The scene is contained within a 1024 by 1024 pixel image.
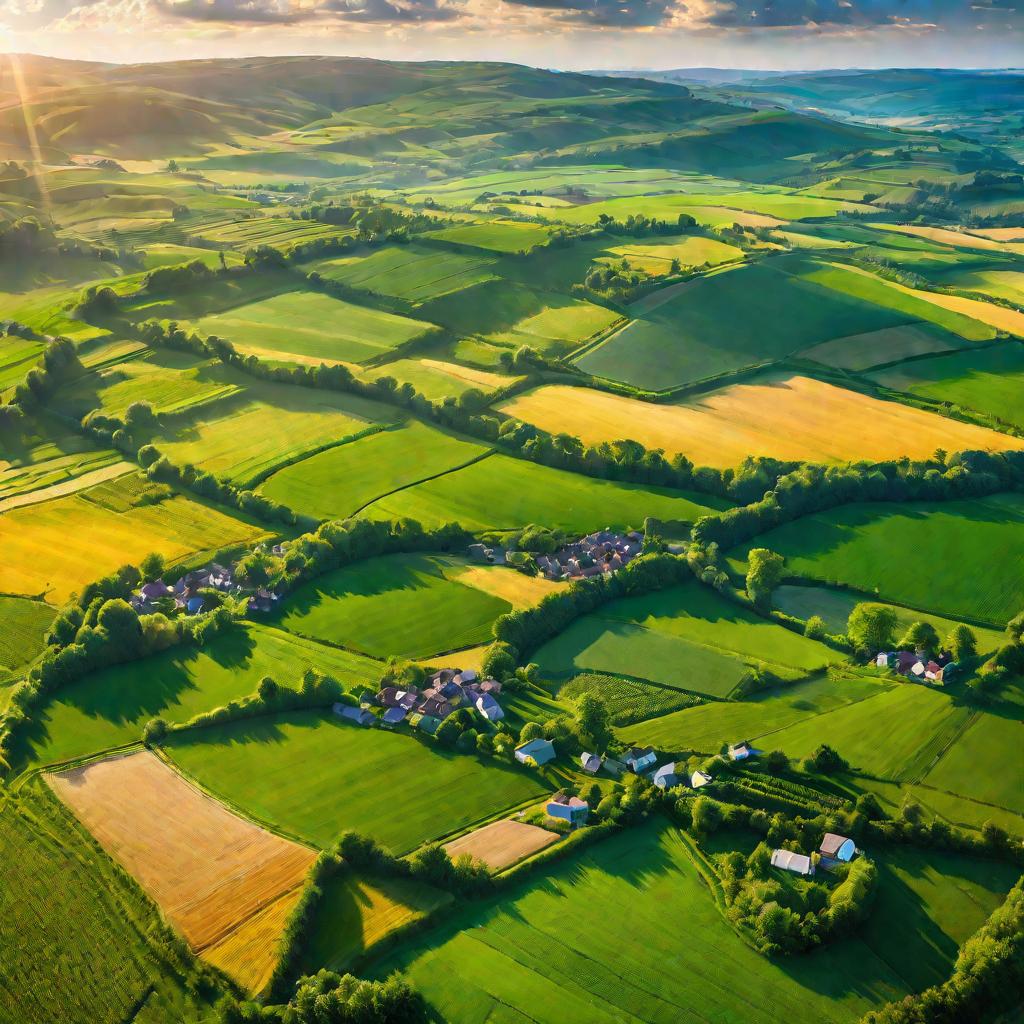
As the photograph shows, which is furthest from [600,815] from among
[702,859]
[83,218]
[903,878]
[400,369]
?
[83,218]

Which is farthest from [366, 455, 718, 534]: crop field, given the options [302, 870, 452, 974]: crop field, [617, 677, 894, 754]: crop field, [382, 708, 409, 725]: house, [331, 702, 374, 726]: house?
[302, 870, 452, 974]: crop field

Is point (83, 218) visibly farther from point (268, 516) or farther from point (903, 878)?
point (903, 878)

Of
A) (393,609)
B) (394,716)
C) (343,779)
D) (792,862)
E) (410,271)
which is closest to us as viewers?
(792,862)

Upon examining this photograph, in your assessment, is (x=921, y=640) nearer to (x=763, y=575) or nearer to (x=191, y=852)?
(x=763, y=575)

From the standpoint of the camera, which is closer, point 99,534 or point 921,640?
point 921,640

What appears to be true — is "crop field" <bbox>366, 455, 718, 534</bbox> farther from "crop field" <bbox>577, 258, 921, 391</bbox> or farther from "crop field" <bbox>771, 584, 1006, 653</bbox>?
"crop field" <bbox>577, 258, 921, 391</bbox>

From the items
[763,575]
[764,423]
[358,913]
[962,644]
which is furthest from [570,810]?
[764,423]

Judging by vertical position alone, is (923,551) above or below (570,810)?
above
